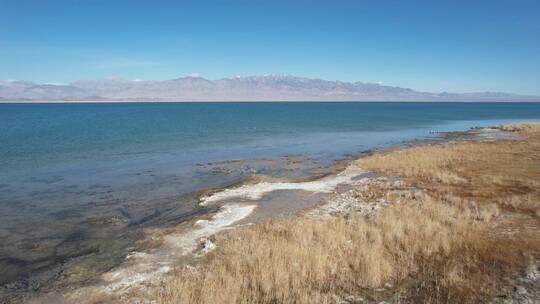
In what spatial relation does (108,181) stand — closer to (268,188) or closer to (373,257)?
(268,188)

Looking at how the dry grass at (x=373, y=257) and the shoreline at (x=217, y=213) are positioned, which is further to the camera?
the shoreline at (x=217, y=213)

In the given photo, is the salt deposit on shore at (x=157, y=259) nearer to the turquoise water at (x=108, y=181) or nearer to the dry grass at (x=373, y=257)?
the dry grass at (x=373, y=257)

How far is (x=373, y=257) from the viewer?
1087 centimetres

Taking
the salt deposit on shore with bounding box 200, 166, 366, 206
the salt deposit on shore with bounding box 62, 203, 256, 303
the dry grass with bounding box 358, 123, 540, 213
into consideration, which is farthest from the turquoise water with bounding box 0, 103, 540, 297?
the dry grass with bounding box 358, 123, 540, 213

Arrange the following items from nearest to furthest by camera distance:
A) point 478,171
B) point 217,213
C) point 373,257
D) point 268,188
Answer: point 373,257 → point 217,213 → point 268,188 → point 478,171

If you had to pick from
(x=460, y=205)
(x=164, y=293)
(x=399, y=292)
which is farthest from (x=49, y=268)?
(x=460, y=205)

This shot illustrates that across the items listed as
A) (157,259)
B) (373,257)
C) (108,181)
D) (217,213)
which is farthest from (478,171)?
(108,181)

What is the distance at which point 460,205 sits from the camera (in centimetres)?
1698

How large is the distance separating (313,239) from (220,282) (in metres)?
4.36

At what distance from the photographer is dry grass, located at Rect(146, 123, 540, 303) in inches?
367

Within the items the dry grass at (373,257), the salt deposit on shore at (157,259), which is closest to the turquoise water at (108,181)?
the salt deposit on shore at (157,259)

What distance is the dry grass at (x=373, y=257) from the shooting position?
933 centimetres

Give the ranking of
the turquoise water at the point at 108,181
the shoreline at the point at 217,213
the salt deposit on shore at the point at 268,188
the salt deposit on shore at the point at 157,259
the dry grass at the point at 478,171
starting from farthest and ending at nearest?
1. the salt deposit on shore at the point at 268,188
2. the dry grass at the point at 478,171
3. the turquoise water at the point at 108,181
4. the shoreline at the point at 217,213
5. the salt deposit on shore at the point at 157,259

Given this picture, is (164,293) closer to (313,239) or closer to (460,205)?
(313,239)
